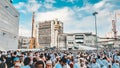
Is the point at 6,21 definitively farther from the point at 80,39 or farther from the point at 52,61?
the point at 80,39

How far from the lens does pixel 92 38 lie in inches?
5768

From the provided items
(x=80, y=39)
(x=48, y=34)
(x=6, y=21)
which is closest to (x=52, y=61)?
(x=6, y=21)

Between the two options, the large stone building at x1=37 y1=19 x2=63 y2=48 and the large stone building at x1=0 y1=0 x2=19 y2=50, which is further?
the large stone building at x1=37 y1=19 x2=63 y2=48

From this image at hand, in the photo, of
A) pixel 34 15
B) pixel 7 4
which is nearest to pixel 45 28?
pixel 34 15

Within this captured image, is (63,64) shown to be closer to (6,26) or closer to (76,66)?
(76,66)

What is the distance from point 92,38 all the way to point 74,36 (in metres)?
14.0

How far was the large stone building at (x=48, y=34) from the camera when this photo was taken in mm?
165000

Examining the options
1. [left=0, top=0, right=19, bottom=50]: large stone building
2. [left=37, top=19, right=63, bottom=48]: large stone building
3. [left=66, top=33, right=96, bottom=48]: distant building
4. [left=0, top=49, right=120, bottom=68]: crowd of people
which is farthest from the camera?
[left=37, top=19, right=63, bottom=48]: large stone building

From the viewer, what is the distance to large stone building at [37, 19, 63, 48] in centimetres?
16500

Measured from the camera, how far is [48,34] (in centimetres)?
16950

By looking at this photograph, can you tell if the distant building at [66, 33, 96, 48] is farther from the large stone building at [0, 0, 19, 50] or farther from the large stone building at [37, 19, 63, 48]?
the large stone building at [0, 0, 19, 50]

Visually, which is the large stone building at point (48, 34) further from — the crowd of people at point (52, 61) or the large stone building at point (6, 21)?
the crowd of people at point (52, 61)

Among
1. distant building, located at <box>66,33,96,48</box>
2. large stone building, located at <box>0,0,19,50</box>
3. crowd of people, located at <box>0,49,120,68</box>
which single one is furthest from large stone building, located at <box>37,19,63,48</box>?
crowd of people, located at <box>0,49,120,68</box>

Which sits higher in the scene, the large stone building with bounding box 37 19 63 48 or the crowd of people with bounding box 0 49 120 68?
the large stone building with bounding box 37 19 63 48
